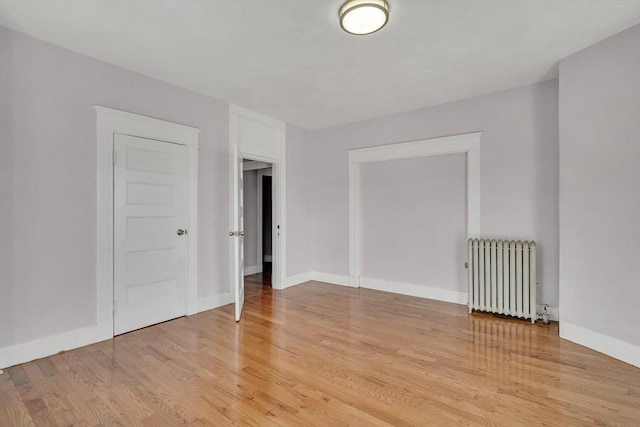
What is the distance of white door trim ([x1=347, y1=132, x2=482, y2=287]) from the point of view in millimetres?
4098

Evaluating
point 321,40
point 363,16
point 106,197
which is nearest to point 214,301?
point 106,197

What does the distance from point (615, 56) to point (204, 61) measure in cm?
374

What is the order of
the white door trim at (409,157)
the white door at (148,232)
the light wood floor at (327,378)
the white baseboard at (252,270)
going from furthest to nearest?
1. the white baseboard at (252,270)
2. the white door trim at (409,157)
3. the white door at (148,232)
4. the light wood floor at (327,378)

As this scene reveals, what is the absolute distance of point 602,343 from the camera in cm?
279

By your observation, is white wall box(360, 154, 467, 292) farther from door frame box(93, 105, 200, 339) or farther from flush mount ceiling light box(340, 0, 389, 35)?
door frame box(93, 105, 200, 339)

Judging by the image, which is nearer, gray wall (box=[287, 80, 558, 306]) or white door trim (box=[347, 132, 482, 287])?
gray wall (box=[287, 80, 558, 306])

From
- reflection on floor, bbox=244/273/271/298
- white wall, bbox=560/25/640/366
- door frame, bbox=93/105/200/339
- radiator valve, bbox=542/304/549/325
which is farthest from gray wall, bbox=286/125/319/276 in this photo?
white wall, bbox=560/25/640/366

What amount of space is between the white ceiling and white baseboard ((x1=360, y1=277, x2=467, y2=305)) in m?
2.67

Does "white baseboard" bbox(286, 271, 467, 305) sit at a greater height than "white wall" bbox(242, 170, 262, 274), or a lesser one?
lesser

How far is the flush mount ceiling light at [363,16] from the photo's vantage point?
2.17 meters

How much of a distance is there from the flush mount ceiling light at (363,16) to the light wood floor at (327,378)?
2.65 metres

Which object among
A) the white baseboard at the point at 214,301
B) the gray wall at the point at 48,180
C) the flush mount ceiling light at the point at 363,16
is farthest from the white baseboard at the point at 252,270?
the flush mount ceiling light at the point at 363,16

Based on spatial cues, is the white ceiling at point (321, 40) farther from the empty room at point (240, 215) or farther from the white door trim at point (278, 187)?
the white door trim at point (278, 187)

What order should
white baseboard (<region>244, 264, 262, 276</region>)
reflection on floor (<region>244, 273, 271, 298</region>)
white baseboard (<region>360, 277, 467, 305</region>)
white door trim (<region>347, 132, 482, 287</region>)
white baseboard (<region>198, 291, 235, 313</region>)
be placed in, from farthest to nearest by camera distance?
1. white baseboard (<region>244, 264, 262, 276</region>)
2. reflection on floor (<region>244, 273, 271, 298</region>)
3. white baseboard (<region>360, 277, 467, 305</region>)
4. white door trim (<region>347, 132, 482, 287</region>)
5. white baseboard (<region>198, 291, 235, 313</region>)
